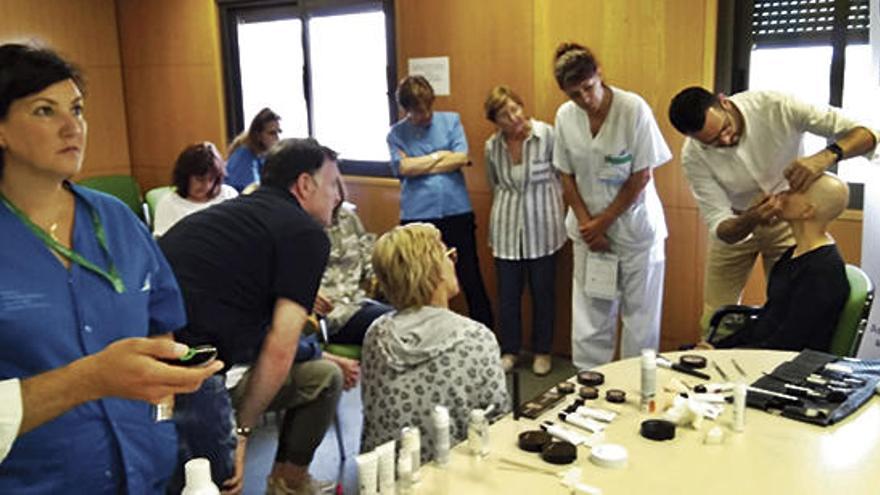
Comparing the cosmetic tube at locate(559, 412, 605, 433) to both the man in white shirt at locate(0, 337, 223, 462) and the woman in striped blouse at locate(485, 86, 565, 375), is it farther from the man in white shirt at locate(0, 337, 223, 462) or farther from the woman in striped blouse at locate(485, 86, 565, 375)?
the woman in striped blouse at locate(485, 86, 565, 375)

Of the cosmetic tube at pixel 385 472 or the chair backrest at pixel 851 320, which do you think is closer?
the cosmetic tube at pixel 385 472

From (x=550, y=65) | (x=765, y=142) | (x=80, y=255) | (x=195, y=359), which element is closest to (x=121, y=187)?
(x=550, y=65)

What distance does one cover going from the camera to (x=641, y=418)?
176 centimetres

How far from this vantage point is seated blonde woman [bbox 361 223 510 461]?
1933 mm

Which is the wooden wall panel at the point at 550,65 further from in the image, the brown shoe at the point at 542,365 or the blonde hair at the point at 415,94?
the blonde hair at the point at 415,94

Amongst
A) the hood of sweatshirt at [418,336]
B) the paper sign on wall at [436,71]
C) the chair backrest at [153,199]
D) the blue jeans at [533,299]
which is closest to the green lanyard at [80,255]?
the hood of sweatshirt at [418,336]

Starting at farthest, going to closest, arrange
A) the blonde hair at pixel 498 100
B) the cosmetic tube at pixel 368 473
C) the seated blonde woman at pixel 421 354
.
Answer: the blonde hair at pixel 498 100 → the seated blonde woman at pixel 421 354 → the cosmetic tube at pixel 368 473

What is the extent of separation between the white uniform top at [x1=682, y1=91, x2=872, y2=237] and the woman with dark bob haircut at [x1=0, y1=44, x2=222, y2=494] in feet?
7.19

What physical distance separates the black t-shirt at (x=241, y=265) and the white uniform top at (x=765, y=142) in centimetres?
161

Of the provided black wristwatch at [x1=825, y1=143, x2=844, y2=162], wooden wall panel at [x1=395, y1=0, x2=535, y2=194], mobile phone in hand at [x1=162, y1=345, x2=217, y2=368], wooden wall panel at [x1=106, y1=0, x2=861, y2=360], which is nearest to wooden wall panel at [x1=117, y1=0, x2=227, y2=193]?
wooden wall panel at [x1=106, y1=0, x2=861, y2=360]

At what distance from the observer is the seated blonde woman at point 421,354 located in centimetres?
193

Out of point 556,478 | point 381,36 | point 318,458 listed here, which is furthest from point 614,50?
point 556,478

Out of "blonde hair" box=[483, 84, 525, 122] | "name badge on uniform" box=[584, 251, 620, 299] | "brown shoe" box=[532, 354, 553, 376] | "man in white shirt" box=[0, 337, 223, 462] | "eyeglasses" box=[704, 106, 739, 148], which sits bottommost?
"brown shoe" box=[532, 354, 553, 376]

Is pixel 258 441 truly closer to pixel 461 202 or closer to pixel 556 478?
pixel 461 202
